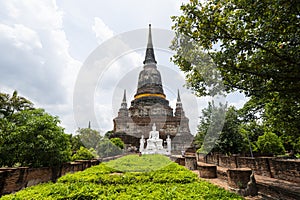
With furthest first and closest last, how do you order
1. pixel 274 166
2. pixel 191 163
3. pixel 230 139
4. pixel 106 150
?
pixel 106 150 < pixel 230 139 < pixel 191 163 < pixel 274 166

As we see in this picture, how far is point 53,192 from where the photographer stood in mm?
4418

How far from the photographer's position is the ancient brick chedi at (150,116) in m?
35.5

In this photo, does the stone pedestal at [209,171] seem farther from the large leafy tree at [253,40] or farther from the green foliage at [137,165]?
the large leafy tree at [253,40]

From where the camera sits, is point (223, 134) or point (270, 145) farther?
point (270, 145)

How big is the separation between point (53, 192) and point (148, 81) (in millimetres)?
37632

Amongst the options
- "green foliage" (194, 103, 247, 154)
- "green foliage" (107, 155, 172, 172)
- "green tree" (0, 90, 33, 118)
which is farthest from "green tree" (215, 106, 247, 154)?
"green tree" (0, 90, 33, 118)

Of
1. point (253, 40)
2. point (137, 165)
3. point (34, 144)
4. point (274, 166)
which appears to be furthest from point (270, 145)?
point (34, 144)

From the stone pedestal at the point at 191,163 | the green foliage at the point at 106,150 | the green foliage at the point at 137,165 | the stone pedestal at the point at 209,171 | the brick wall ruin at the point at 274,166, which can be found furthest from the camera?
the green foliage at the point at 106,150

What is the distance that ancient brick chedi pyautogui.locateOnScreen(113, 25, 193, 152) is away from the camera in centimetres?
3547

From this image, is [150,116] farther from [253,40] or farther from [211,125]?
[253,40]

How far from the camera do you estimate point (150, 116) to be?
37.4 meters

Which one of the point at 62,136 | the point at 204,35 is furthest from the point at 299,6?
the point at 62,136

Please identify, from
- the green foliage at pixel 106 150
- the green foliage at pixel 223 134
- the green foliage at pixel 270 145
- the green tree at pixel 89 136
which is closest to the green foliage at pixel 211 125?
the green foliage at pixel 223 134

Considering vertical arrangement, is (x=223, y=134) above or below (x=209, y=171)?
above
